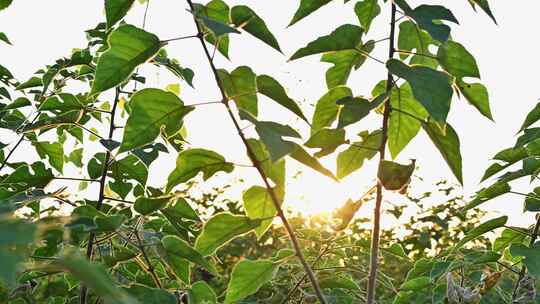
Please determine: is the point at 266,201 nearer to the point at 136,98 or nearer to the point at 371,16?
the point at 136,98

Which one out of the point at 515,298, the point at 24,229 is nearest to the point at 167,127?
the point at 24,229

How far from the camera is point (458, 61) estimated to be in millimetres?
1445

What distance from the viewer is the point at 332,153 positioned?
1468 mm

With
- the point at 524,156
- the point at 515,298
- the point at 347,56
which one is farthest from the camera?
the point at 524,156

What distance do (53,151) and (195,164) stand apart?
3.76ft

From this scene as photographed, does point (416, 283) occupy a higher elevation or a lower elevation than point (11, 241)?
lower

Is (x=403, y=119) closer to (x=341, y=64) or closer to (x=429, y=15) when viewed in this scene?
(x=341, y=64)

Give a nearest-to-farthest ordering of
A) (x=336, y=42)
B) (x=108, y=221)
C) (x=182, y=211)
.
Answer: (x=108, y=221), (x=336, y=42), (x=182, y=211)

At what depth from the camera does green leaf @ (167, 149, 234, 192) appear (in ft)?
4.70

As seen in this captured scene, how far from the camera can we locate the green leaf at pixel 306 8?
4.55 feet

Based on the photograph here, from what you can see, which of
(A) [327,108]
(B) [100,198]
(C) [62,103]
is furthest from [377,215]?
(C) [62,103]

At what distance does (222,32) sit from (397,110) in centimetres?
56

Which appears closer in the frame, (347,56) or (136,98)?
(136,98)

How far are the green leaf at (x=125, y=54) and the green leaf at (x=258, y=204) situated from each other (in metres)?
0.35
